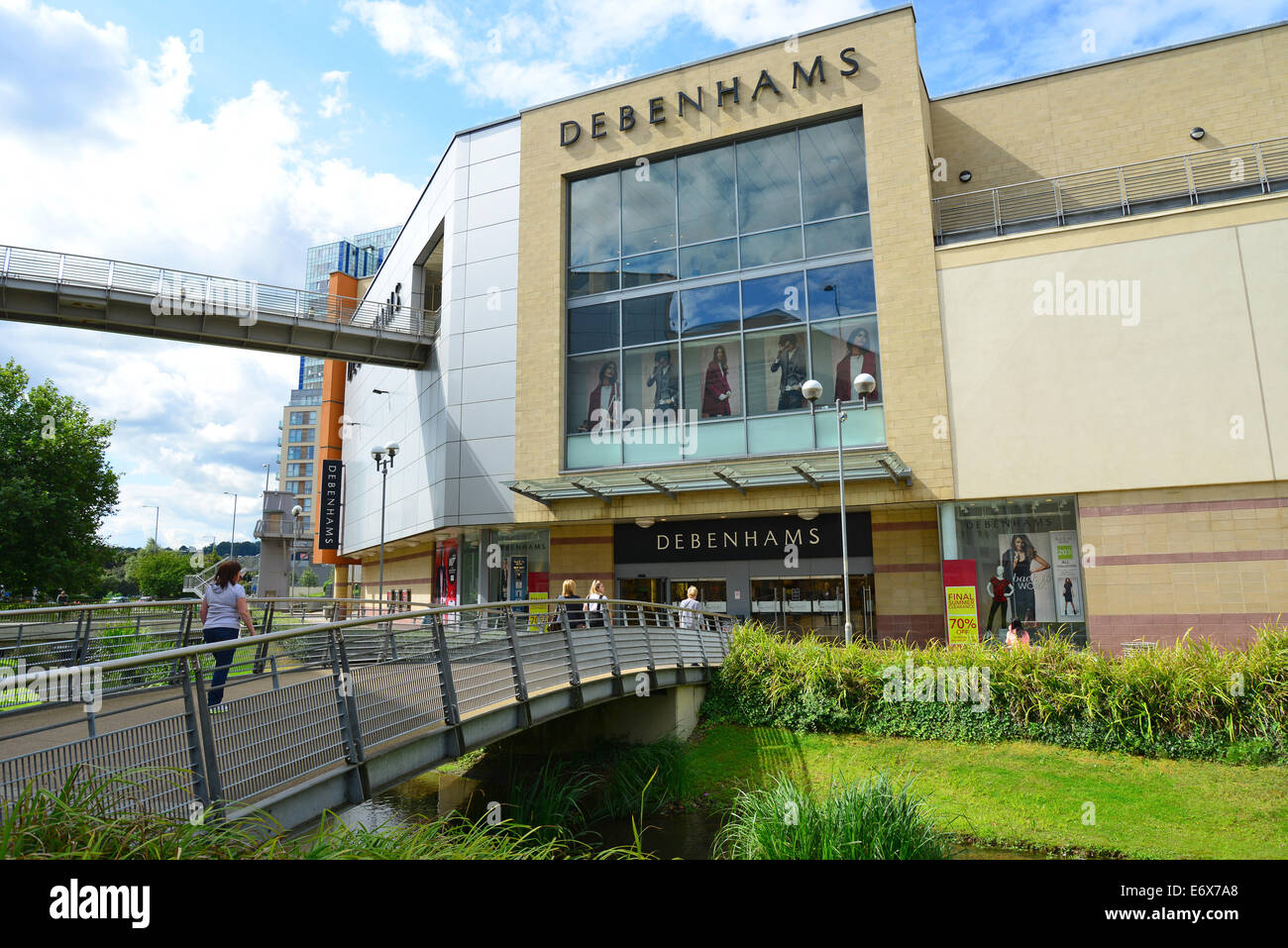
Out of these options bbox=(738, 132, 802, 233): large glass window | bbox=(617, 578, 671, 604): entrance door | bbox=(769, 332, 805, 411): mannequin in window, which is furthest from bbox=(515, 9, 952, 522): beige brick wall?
bbox=(617, 578, 671, 604): entrance door

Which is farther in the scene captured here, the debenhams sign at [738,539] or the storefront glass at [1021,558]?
the debenhams sign at [738,539]

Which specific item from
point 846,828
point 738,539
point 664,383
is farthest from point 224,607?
point 738,539

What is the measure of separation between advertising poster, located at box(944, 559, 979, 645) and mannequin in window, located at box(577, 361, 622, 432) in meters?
9.52

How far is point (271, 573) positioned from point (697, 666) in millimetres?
52029

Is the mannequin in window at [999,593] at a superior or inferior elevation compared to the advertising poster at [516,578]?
inferior

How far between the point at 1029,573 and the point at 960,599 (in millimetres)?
1634

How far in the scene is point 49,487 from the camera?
3366 centimetres

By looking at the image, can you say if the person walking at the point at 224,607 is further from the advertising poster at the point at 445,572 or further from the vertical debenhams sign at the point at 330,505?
the vertical debenhams sign at the point at 330,505

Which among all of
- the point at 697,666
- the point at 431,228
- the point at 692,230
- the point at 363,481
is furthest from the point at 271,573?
the point at 697,666

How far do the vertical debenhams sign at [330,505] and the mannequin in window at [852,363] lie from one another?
3062 cm

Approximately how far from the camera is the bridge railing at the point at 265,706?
471 cm

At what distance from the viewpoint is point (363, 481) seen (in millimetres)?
38062

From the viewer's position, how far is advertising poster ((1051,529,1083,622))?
17453 millimetres

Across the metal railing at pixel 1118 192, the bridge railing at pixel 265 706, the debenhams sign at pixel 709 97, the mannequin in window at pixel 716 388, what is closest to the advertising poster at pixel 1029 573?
the metal railing at pixel 1118 192
